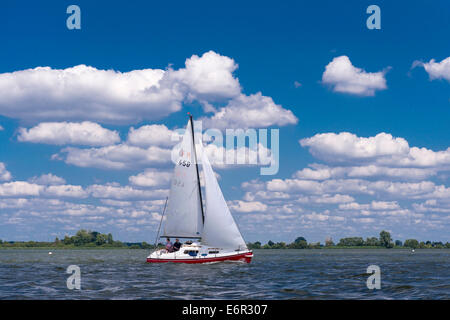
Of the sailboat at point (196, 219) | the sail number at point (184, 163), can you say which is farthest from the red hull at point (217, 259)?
the sail number at point (184, 163)

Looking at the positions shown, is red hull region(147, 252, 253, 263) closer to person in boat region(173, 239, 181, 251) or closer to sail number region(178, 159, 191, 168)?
person in boat region(173, 239, 181, 251)

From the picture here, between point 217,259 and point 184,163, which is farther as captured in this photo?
point 184,163

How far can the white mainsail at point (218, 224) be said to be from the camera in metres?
64.1

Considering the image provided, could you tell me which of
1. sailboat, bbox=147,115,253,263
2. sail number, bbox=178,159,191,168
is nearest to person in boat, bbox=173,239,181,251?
sailboat, bbox=147,115,253,263

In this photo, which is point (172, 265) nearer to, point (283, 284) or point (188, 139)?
point (188, 139)

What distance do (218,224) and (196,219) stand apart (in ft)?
11.6

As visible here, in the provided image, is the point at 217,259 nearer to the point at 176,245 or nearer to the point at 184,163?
the point at 176,245

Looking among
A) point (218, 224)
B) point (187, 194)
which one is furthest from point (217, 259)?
point (187, 194)

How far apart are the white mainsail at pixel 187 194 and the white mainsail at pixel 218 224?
1.91 meters

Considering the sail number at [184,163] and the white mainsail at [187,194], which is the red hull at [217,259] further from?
the sail number at [184,163]

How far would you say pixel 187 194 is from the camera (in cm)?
6612

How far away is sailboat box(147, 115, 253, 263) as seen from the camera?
64000 millimetres
